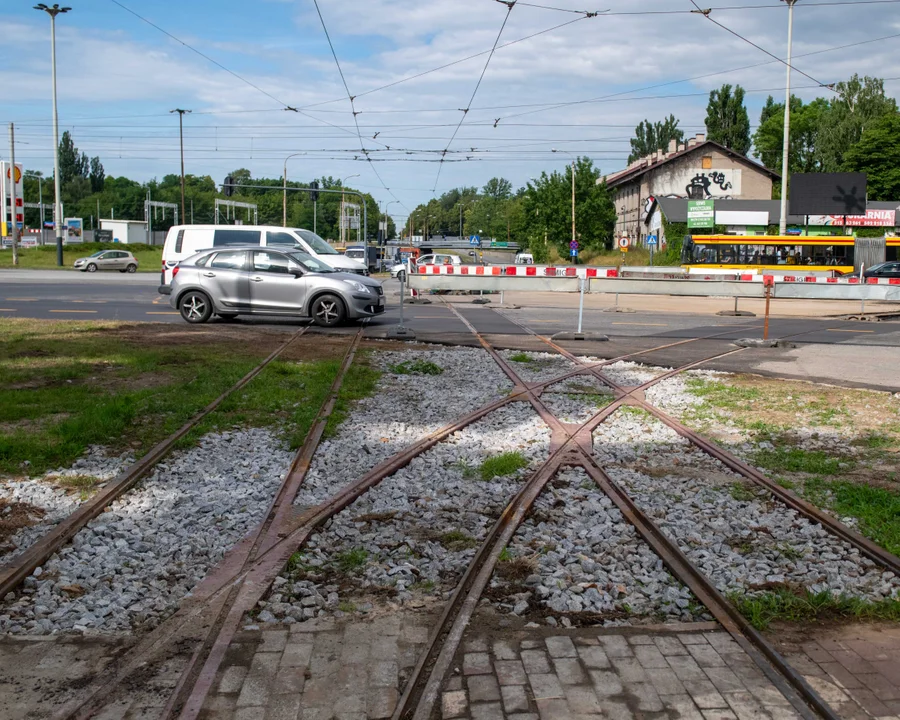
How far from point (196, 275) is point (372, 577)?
45.5 feet

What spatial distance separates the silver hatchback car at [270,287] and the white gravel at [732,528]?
1016 centimetres

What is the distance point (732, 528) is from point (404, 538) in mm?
2098

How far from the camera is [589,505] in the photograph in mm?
6023

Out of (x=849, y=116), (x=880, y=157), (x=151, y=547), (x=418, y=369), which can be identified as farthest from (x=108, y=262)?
(x=849, y=116)

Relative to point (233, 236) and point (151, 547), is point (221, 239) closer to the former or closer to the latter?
point (233, 236)

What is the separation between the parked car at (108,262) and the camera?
52.9 metres

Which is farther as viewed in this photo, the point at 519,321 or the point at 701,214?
the point at 701,214

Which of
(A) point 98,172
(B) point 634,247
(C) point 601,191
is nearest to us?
(B) point 634,247

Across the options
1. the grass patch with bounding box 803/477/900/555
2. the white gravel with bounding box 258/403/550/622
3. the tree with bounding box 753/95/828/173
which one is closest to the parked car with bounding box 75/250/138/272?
the white gravel with bounding box 258/403/550/622

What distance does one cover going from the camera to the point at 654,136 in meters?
119

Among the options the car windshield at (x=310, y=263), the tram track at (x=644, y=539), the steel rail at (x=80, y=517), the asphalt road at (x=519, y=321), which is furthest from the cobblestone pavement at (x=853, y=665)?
the car windshield at (x=310, y=263)

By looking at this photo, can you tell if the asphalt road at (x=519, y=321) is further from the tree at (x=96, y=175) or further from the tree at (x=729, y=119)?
the tree at (x=96, y=175)

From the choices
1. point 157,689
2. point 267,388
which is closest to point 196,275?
point 267,388

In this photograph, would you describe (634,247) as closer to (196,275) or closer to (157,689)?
(196,275)
